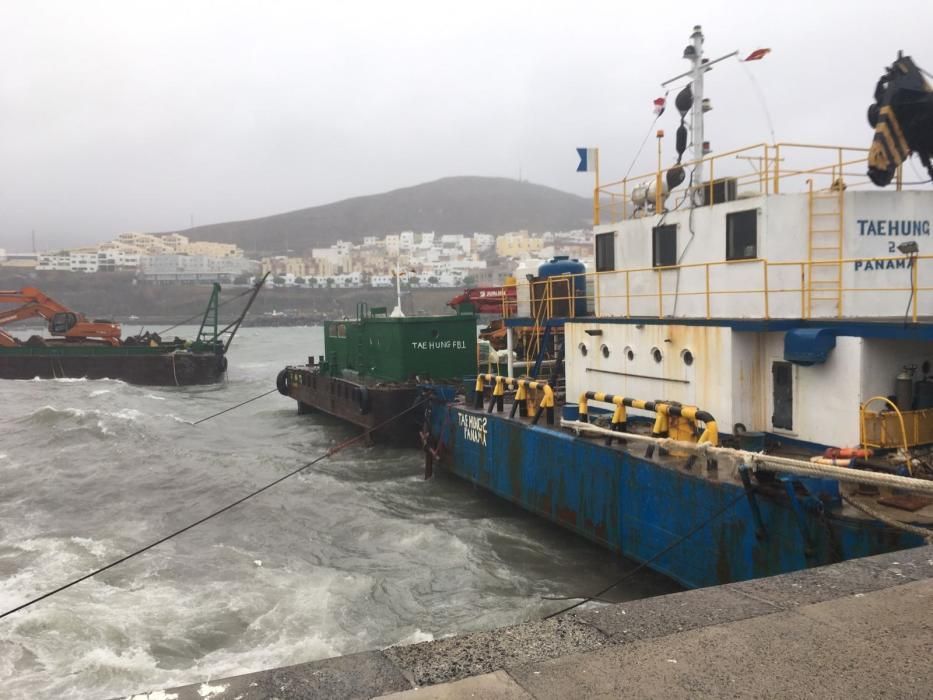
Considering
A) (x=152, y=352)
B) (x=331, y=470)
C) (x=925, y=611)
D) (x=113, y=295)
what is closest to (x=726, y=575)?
(x=925, y=611)

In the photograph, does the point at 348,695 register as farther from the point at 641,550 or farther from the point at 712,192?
the point at 712,192

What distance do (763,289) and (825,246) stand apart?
967mm

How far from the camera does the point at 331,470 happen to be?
1725cm

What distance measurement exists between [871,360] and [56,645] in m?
10.0

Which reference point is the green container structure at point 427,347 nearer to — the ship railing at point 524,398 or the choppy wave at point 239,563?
the choppy wave at point 239,563

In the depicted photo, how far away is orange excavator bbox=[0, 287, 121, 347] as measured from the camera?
→ 40.6 m

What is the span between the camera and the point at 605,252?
1262 cm

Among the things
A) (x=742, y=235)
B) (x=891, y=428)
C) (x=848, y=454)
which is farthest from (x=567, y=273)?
(x=848, y=454)

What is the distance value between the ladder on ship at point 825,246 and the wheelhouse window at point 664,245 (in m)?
2.10

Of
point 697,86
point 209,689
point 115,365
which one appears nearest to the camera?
point 209,689

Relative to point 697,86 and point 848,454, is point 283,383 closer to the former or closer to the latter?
point 697,86

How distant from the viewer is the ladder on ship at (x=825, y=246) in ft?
31.3

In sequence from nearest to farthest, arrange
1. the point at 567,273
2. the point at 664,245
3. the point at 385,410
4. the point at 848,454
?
the point at 848,454, the point at 664,245, the point at 567,273, the point at 385,410

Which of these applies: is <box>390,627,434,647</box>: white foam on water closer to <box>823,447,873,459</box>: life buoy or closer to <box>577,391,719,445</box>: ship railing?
<box>577,391,719,445</box>: ship railing
